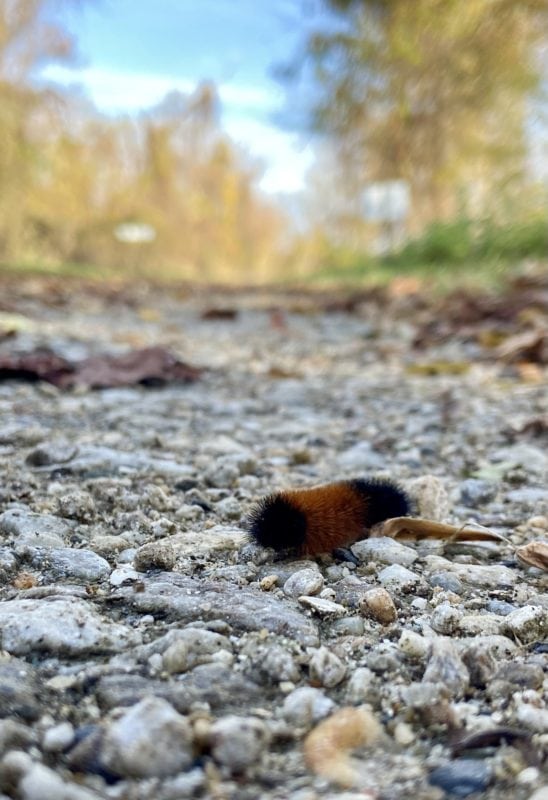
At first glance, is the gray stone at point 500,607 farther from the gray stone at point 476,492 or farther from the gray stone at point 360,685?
the gray stone at point 476,492

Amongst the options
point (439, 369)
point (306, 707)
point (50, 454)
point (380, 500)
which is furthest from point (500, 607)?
point (439, 369)

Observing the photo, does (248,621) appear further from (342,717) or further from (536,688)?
(536,688)

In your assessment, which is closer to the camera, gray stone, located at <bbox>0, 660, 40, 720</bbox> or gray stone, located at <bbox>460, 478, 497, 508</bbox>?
gray stone, located at <bbox>0, 660, 40, 720</bbox>

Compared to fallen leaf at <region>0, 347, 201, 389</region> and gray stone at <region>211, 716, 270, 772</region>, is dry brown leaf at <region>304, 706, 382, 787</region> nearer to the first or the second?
gray stone at <region>211, 716, 270, 772</region>

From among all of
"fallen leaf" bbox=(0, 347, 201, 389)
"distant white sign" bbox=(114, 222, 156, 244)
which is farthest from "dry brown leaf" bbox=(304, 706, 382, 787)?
"distant white sign" bbox=(114, 222, 156, 244)

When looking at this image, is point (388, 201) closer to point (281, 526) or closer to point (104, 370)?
point (104, 370)
